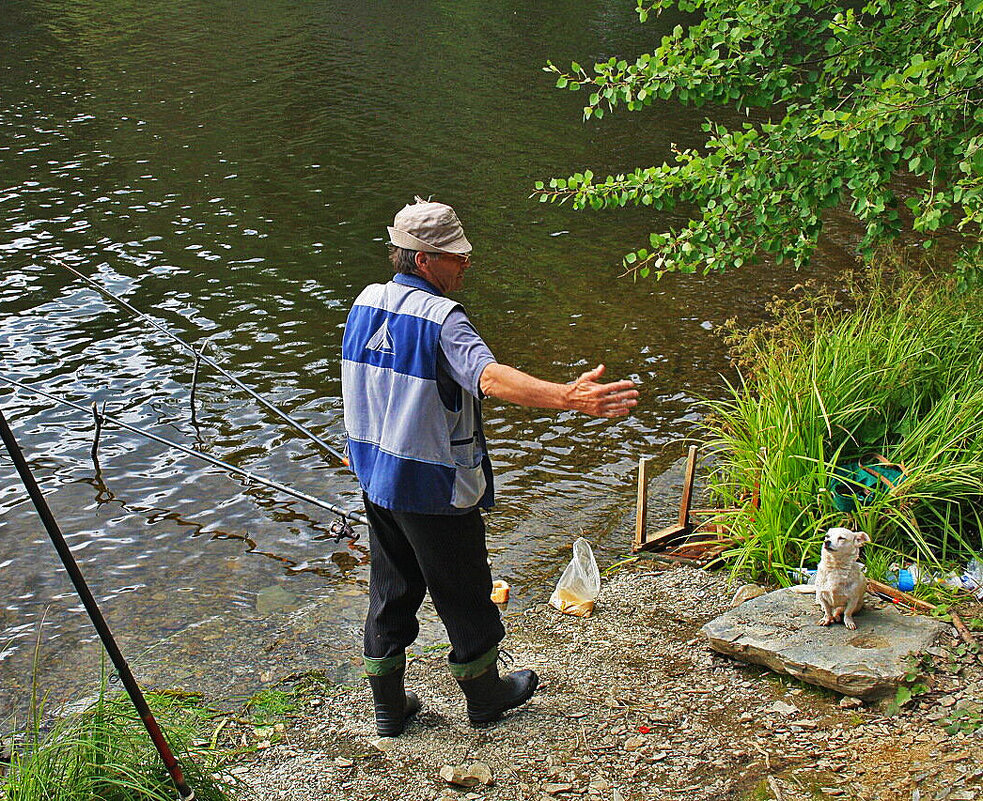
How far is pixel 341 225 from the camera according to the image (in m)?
13.1

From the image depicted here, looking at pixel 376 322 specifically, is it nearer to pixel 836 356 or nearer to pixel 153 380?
pixel 836 356

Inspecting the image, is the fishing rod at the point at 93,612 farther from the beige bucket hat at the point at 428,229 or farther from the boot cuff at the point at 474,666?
the beige bucket hat at the point at 428,229

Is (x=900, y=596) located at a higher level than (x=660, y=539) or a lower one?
higher

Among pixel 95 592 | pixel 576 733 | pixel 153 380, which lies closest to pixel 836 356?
pixel 576 733

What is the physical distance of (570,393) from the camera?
10.5 ft

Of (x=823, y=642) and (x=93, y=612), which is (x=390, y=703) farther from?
(x=823, y=642)

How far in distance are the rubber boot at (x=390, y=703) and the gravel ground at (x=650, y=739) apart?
2.2 inches

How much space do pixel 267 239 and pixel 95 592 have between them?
7.21m

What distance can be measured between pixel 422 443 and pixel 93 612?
51.4 inches

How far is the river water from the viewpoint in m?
6.06

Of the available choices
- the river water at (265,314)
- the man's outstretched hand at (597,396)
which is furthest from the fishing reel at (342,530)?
the man's outstretched hand at (597,396)

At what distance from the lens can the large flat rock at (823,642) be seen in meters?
3.97

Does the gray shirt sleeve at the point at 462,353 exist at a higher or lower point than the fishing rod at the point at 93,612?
higher

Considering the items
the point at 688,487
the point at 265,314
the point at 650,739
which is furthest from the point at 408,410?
the point at 265,314
